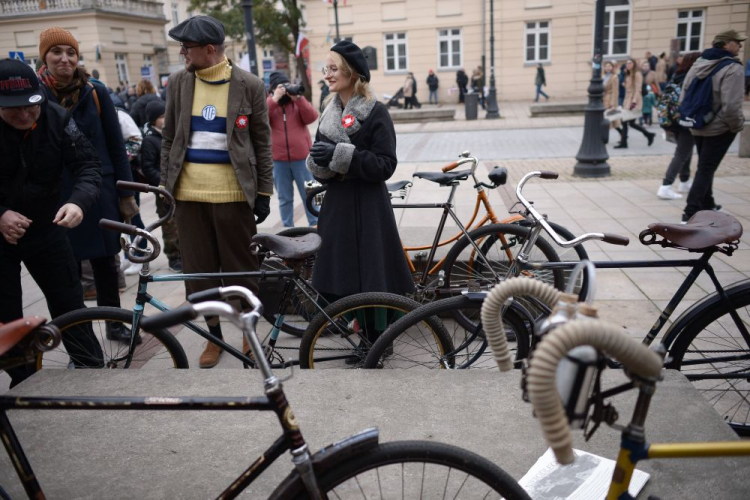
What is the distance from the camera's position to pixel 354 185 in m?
3.61

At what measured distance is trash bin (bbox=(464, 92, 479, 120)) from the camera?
21.3 meters

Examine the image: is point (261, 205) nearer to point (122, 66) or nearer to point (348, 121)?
point (348, 121)

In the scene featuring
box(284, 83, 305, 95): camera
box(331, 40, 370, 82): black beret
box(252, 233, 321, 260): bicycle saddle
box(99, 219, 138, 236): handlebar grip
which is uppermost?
box(331, 40, 370, 82): black beret

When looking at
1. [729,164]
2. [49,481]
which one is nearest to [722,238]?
[49,481]

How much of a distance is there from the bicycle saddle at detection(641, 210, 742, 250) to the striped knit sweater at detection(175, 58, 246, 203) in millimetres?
2575

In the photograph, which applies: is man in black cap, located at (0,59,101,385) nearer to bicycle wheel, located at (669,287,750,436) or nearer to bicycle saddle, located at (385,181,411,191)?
bicycle saddle, located at (385,181,411,191)

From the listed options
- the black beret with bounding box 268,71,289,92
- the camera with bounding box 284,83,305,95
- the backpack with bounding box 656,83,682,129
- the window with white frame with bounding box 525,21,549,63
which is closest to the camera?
the camera with bounding box 284,83,305,95

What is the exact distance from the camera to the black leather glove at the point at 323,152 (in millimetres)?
3406

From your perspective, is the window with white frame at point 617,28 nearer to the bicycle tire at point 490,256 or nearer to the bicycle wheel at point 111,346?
the bicycle tire at point 490,256

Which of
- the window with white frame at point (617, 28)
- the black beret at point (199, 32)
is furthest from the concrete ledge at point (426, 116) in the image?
the black beret at point (199, 32)

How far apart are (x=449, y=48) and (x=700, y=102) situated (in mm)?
24490

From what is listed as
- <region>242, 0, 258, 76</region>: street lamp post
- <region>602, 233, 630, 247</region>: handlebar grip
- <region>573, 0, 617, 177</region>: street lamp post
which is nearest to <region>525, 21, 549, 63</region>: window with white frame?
<region>573, 0, 617, 177</region>: street lamp post

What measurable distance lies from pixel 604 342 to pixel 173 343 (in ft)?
8.60

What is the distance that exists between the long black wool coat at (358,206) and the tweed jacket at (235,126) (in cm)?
59
